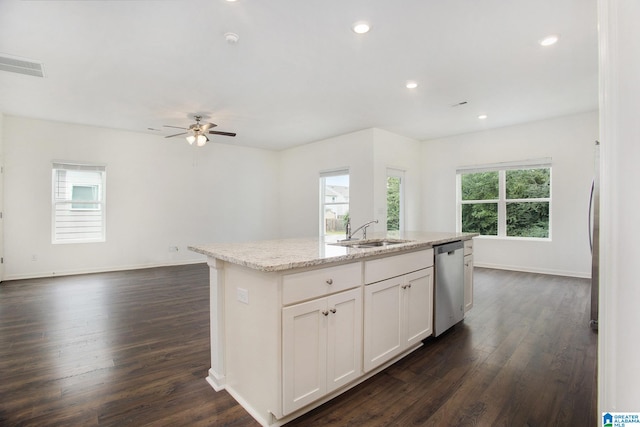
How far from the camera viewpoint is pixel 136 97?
4.28 meters

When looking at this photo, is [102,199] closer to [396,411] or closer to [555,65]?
[396,411]

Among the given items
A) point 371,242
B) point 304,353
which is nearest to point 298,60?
point 371,242

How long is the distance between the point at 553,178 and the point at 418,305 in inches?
178

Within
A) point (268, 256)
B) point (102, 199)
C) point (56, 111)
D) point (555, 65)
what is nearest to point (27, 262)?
point (102, 199)

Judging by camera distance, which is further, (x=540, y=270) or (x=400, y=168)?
(x=400, y=168)

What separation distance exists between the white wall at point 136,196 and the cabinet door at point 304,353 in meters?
5.70

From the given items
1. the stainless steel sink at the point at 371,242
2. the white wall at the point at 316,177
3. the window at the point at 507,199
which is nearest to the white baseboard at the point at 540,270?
the window at the point at 507,199

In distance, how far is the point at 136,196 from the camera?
618cm

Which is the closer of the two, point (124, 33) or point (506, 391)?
point (506, 391)

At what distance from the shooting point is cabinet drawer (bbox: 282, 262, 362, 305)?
1.66 meters

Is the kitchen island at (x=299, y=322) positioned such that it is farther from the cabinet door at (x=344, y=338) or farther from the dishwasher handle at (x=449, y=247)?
the dishwasher handle at (x=449, y=247)

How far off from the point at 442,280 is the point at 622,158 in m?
2.47

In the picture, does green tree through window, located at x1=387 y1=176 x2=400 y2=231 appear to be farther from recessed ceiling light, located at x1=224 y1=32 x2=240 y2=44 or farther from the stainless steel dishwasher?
recessed ceiling light, located at x1=224 y1=32 x2=240 y2=44

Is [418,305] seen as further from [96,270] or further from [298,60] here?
[96,270]
